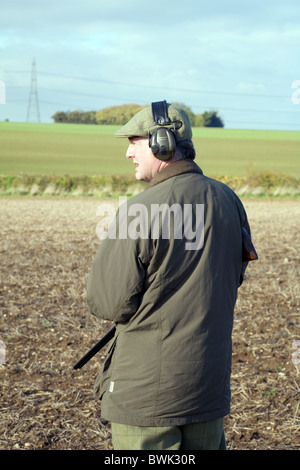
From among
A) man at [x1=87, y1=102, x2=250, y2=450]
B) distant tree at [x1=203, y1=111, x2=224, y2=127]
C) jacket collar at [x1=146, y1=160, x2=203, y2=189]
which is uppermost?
distant tree at [x1=203, y1=111, x2=224, y2=127]

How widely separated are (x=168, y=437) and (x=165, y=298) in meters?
0.56

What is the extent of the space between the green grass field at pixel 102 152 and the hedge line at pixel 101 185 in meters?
14.5

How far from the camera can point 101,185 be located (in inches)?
1105

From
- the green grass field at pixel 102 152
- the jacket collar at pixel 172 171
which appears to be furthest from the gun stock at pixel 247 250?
the green grass field at pixel 102 152

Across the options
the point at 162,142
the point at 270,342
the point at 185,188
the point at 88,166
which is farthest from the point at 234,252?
the point at 88,166

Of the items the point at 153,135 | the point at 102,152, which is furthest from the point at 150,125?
the point at 102,152

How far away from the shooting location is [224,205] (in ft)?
8.17

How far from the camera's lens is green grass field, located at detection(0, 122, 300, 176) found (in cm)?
5144

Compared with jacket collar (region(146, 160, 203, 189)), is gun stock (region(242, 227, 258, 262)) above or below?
below

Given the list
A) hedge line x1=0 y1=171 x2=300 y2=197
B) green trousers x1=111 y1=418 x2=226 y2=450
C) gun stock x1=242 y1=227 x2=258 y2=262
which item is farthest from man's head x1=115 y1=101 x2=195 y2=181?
hedge line x1=0 y1=171 x2=300 y2=197

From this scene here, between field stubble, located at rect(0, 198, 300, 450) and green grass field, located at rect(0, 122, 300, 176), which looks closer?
field stubble, located at rect(0, 198, 300, 450)

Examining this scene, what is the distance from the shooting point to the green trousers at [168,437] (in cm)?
239

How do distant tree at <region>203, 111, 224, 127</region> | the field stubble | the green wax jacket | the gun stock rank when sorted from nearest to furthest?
the green wax jacket → the gun stock → the field stubble → distant tree at <region>203, 111, 224, 127</region>

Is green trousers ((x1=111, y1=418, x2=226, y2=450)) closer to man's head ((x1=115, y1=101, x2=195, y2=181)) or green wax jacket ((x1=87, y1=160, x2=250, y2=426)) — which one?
green wax jacket ((x1=87, y1=160, x2=250, y2=426))
